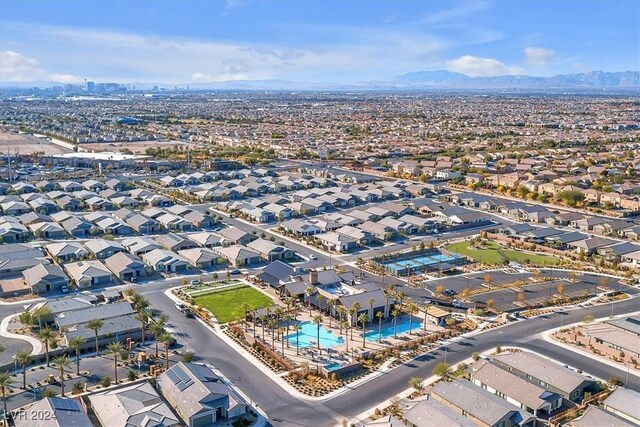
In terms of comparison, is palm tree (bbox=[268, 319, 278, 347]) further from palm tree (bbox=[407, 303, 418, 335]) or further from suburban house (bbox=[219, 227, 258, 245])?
suburban house (bbox=[219, 227, 258, 245])

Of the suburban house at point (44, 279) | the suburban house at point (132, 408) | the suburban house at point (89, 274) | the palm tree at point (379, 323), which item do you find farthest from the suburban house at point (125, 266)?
the palm tree at point (379, 323)

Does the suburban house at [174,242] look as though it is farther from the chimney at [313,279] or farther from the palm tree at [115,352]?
the palm tree at [115,352]

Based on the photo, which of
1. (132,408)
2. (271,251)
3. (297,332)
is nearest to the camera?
(132,408)

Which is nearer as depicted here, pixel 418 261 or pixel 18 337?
pixel 18 337

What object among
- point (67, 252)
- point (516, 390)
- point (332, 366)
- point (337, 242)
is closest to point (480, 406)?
point (516, 390)

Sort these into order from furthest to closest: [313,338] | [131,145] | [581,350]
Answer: [131,145], [313,338], [581,350]

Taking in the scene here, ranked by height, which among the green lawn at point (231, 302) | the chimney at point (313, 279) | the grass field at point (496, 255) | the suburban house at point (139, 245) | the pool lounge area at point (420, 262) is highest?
the chimney at point (313, 279)

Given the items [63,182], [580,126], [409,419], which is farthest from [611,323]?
[580,126]

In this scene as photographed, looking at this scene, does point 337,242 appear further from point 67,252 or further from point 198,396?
point 198,396
